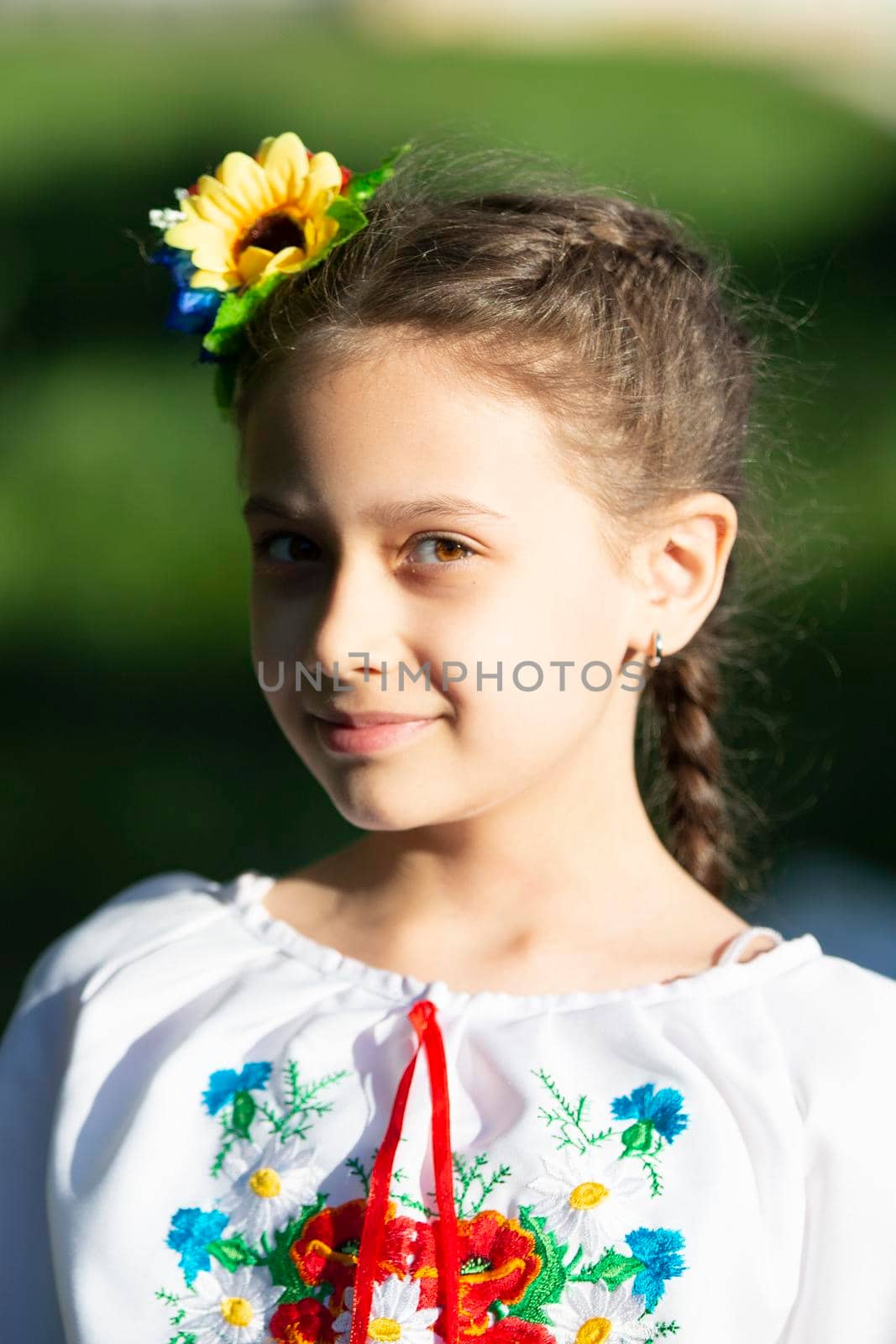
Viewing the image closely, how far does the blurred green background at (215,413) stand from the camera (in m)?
3.88

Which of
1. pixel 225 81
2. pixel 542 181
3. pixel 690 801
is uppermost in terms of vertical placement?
pixel 225 81

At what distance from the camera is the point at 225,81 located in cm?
616

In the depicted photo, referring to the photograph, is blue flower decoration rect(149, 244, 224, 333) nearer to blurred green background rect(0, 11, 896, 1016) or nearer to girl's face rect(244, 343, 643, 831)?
girl's face rect(244, 343, 643, 831)

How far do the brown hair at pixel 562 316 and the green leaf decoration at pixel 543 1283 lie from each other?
29.7 inches

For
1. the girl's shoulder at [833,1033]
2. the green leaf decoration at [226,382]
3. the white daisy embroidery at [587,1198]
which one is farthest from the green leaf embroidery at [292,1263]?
the green leaf decoration at [226,382]

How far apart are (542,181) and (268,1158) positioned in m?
1.21

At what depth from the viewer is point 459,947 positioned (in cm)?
177

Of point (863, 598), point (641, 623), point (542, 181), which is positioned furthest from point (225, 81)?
point (641, 623)

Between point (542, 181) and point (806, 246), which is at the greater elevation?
point (806, 246)

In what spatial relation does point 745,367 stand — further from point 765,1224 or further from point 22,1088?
point 22,1088

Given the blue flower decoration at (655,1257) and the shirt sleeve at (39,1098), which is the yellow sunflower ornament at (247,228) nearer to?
the shirt sleeve at (39,1098)

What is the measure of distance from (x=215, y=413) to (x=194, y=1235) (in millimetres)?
3750

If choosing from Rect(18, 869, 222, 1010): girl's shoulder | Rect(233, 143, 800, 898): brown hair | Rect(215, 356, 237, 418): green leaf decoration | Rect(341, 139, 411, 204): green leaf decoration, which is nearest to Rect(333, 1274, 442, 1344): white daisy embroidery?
Rect(18, 869, 222, 1010): girl's shoulder

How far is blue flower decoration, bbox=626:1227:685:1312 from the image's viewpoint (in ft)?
4.93
